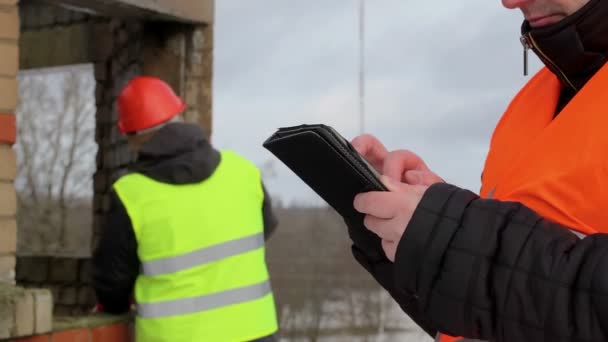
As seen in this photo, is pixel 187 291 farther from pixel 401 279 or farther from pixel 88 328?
pixel 401 279

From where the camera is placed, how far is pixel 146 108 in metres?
3.53

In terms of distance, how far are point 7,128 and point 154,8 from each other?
130 centimetres

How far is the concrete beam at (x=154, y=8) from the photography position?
13.0 ft

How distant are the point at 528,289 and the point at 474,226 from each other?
0.36 ft

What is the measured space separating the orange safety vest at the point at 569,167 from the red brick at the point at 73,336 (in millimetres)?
2366

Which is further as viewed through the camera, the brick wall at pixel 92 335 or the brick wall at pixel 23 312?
the brick wall at pixel 92 335

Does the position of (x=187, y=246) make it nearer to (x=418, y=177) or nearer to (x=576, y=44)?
(x=418, y=177)

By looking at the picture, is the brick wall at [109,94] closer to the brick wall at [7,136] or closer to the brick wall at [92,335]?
the brick wall at [92,335]

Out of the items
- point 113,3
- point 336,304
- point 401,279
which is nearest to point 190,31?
point 113,3

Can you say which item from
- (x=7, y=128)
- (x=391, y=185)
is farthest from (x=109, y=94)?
(x=391, y=185)

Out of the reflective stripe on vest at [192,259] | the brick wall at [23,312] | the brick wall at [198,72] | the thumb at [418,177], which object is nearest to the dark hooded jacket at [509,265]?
the thumb at [418,177]

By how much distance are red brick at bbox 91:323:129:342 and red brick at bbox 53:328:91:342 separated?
42 mm

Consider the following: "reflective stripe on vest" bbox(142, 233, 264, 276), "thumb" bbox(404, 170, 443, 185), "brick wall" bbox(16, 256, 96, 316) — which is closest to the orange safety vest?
"thumb" bbox(404, 170, 443, 185)

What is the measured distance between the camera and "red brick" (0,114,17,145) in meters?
3.08
